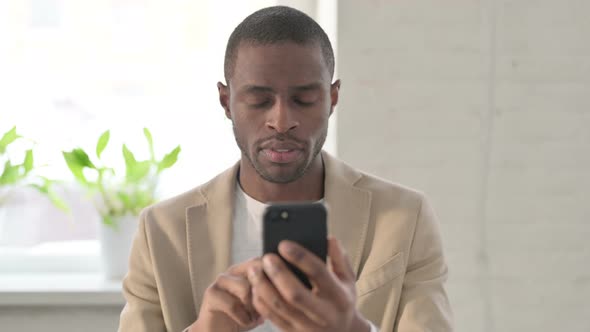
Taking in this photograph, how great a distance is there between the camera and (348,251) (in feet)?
5.14

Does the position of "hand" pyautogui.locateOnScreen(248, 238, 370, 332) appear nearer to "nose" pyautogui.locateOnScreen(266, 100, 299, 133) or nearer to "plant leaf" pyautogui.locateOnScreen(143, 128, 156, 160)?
"nose" pyautogui.locateOnScreen(266, 100, 299, 133)

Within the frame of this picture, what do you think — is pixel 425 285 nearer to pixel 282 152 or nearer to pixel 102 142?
pixel 282 152

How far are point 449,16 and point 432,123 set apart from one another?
27cm

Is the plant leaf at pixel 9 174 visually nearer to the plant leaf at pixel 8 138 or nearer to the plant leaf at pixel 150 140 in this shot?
the plant leaf at pixel 8 138

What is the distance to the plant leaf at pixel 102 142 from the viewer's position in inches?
98.3

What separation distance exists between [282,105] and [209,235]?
0.98 ft

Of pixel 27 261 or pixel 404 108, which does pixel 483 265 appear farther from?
pixel 27 261

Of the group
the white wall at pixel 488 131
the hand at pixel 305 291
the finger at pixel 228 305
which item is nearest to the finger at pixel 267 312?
the hand at pixel 305 291

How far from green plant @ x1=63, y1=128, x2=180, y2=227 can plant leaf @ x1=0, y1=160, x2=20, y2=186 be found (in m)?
0.17

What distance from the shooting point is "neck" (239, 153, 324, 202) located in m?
1.59

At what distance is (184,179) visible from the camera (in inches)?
105

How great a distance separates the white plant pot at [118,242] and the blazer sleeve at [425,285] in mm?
1080

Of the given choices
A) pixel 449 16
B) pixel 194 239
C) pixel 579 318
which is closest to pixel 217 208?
pixel 194 239

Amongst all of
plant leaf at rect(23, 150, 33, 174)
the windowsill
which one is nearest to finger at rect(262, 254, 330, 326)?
the windowsill
